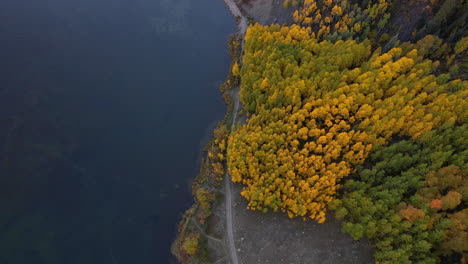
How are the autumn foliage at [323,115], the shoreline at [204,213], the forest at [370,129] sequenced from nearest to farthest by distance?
the forest at [370,129] → the shoreline at [204,213] → the autumn foliage at [323,115]

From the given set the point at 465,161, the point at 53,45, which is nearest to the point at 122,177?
the point at 53,45

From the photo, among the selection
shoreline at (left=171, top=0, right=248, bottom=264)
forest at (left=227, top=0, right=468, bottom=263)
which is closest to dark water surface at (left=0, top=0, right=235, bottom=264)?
shoreline at (left=171, top=0, right=248, bottom=264)

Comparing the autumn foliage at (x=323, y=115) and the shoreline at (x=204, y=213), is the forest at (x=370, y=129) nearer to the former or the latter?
the autumn foliage at (x=323, y=115)

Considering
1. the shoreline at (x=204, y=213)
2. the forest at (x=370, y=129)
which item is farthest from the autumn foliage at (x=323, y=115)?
the shoreline at (x=204, y=213)

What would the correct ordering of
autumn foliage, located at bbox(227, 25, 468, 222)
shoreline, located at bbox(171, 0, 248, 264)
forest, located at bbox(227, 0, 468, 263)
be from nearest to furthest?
forest, located at bbox(227, 0, 468, 263) → shoreline, located at bbox(171, 0, 248, 264) → autumn foliage, located at bbox(227, 25, 468, 222)

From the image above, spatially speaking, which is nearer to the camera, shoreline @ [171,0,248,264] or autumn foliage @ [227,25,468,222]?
shoreline @ [171,0,248,264]

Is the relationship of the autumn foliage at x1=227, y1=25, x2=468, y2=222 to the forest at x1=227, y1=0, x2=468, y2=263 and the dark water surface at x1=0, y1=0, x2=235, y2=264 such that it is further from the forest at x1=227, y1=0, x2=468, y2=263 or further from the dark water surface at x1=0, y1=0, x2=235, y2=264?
the dark water surface at x1=0, y1=0, x2=235, y2=264

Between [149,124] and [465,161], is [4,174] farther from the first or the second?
[465,161]
